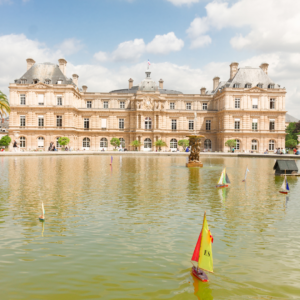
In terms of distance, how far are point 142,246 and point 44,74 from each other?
57.0 metres

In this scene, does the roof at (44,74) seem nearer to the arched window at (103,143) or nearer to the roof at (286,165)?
the arched window at (103,143)

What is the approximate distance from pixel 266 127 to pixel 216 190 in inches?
1952

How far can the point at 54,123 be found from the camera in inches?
2233

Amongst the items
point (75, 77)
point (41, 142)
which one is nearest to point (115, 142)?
point (41, 142)

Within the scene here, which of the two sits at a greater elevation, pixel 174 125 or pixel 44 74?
pixel 44 74

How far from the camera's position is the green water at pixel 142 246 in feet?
15.4

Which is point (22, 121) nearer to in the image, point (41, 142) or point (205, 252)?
point (41, 142)

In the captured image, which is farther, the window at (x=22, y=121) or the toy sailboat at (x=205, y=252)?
the window at (x=22, y=121)

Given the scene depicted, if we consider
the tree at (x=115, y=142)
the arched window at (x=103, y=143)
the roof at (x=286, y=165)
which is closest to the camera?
the roof at (x=286, y=165)

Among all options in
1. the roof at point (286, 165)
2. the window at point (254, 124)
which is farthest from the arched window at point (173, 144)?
the roof at point (286, 165)

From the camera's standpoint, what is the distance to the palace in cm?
5638

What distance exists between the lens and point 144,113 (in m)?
60.5

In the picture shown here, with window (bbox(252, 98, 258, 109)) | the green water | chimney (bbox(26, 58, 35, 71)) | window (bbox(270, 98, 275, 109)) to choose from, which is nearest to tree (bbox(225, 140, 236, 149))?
window (bbox(252, 98, 258, 109))

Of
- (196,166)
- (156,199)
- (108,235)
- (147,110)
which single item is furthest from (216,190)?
(147,110)
